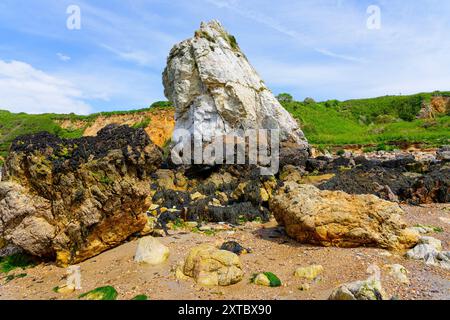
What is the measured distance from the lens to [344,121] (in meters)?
59.2

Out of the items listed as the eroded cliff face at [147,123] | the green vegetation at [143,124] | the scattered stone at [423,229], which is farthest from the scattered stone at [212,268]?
the green vegetation at [143,124]

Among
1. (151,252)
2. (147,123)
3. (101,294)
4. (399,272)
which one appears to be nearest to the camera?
(101,294)

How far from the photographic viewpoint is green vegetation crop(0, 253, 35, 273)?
8.96 metres

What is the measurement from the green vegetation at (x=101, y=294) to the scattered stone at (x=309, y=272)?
141 inches

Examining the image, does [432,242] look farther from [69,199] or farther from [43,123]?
[43,123]

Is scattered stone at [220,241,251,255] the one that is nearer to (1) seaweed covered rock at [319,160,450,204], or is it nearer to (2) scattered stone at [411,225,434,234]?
(2) scattered stone at [411,225,434,234]

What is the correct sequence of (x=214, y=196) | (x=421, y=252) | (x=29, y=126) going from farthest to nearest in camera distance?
(x=29, y=126) < (x=214, y=196) < (x=421, y=252)

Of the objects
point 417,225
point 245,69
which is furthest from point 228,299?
point 245,69

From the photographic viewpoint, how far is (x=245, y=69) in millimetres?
25875

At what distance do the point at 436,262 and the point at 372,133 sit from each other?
4621 cm

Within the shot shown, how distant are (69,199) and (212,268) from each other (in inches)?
175

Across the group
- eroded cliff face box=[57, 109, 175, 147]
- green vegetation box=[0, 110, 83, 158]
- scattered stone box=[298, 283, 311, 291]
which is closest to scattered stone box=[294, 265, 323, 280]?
scattered stone box=[298, 283, 311, 291]

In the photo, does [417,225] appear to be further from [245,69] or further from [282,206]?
[245,69]

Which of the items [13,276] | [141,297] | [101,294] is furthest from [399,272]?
[13,276]
